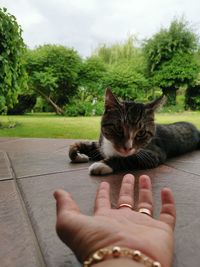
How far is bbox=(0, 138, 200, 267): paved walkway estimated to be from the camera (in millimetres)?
680

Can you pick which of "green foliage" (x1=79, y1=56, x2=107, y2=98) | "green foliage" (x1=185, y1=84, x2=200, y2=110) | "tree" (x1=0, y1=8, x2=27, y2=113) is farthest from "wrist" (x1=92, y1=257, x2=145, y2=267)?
"green foliage" (x1=185, y1=84, x2=200, y2=110)

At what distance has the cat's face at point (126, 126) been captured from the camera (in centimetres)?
175

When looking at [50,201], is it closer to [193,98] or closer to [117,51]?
[193,98]

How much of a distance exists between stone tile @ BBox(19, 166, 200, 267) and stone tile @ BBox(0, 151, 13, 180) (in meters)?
0.14

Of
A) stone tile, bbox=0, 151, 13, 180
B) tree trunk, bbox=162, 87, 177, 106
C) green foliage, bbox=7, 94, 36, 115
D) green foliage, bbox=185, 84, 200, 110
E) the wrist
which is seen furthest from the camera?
tree trunk, bbox=162, 87, 177, 106

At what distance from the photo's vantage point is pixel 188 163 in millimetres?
1979

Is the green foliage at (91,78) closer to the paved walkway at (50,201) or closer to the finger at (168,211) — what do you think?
the paved walkway at (50,201)

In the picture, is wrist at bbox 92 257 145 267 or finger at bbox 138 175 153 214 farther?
finger at bbox 138 175 153 214

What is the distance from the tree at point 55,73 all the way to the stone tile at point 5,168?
7.75 m

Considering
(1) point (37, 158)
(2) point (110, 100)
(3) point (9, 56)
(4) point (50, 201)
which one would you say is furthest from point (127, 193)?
(3) point (9, 56)

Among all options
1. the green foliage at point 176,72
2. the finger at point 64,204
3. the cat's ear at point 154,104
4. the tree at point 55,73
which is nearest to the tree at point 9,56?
the cat's ear at point 154,104

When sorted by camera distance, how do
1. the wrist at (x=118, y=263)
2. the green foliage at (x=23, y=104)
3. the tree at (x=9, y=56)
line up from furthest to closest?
the green foliage at (x=23, y=104) < the tree at (x=9, y=56) < the wrist at (x=118, y=263)

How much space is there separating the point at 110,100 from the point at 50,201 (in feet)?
3.19

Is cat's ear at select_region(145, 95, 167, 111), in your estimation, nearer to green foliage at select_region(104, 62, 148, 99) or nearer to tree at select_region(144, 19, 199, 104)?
green foliage at select_region(104, 62, 148, 99)
